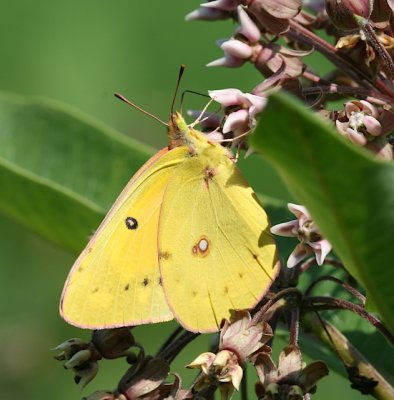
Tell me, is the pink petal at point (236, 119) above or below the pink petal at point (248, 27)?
below

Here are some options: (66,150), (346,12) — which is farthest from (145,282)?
(66,150)

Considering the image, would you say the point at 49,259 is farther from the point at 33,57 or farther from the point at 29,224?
the point at 29,224

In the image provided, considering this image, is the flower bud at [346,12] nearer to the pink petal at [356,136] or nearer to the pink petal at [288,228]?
the pink petal at [356,136]

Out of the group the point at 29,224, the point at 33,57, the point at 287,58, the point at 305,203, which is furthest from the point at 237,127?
the point at 33,57

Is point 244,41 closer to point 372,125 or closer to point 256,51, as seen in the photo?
point 256,51

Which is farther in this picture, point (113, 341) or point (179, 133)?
point (179, 133)

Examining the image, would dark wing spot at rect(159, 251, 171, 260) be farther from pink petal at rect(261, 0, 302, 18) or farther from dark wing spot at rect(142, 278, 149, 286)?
pink petal at rect(261, 0, 302, 18)

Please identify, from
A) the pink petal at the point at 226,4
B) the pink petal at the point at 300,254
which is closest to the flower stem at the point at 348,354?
the pink petal at the point at 300,254

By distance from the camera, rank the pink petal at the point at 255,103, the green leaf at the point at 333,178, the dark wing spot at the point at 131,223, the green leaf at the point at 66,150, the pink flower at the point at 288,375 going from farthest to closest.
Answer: the green leaf at the point at 66,150, the dark wing spot at the point at 131,223, the pink petal at the point at 255,103, the pink flower at the point at 288,375, the green leaf at the point at 333,178
